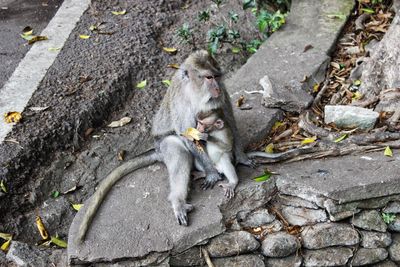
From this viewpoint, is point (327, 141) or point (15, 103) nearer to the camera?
point (327, 141)

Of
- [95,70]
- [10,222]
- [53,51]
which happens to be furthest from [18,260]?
[53,51]

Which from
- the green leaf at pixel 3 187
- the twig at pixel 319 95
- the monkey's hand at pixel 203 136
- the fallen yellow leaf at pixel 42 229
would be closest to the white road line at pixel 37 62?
the green leaf at pixel 3 187

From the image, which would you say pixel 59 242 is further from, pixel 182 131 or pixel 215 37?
pixel 215 37

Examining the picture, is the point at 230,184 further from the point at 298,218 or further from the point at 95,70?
the point at 95,70

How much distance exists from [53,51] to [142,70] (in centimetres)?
96

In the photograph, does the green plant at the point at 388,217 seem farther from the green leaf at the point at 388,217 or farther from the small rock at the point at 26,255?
the small rock at the point at 26,255

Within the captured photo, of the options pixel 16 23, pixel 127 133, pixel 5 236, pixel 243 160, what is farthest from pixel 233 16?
pixel 5 236

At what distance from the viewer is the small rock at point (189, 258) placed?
3658 mm

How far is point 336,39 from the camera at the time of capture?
561 cm

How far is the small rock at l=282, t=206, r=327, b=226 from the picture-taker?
12.6 ft

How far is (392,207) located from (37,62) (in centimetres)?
356

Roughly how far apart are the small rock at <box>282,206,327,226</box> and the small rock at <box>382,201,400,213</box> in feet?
1.33

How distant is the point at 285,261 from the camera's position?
386 cm

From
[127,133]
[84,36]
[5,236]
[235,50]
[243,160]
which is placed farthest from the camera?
[84,36]
